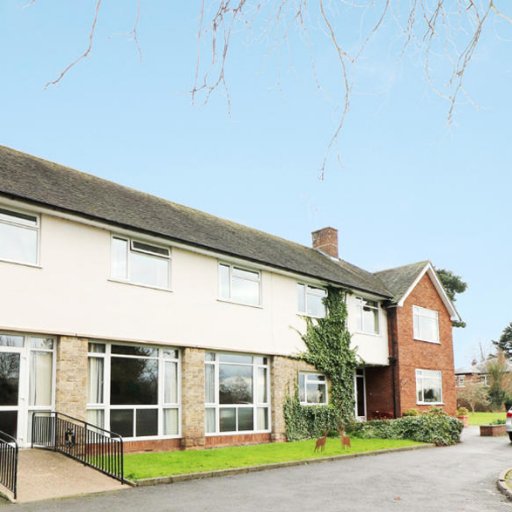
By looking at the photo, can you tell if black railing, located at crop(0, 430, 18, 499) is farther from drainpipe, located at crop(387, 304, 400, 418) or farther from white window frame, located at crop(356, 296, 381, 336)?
drainpipe, located at crop(387, 304, 400, 418)

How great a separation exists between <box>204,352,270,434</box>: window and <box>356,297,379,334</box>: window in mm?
5516

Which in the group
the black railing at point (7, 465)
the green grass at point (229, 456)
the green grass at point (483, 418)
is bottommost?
the green grass at point (483, 418)

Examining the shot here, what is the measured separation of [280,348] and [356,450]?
4534 millimetres

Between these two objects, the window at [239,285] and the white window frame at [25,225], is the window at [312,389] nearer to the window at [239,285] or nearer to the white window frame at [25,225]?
the window at [239,285]

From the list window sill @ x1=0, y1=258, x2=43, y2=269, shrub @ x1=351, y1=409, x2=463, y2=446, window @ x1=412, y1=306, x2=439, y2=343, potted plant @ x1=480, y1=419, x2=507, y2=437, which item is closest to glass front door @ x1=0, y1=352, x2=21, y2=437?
window sill @ x1=0, y1=258, x2=43, y2=269

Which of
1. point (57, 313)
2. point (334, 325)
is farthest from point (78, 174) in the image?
point (334, 325)

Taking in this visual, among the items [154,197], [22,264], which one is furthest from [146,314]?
[154,197]

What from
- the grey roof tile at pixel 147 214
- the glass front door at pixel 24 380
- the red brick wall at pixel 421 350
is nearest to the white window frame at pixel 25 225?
the grey roof tile at pixel 147 214

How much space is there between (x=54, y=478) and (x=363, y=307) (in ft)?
51.1

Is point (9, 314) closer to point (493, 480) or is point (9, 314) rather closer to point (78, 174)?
point (78, 174)

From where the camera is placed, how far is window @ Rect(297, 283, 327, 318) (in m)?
21.9

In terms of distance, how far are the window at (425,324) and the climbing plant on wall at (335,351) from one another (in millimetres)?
4746

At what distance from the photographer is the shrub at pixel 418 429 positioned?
20.0 m

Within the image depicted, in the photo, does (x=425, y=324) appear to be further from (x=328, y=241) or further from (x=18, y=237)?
(x=18, y=237)
